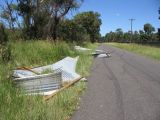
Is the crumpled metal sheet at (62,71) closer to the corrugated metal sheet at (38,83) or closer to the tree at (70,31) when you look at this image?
the corrugated metal sheet at (38,83)

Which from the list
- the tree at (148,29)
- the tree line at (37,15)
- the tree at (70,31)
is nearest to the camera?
the tree line at (37,15)

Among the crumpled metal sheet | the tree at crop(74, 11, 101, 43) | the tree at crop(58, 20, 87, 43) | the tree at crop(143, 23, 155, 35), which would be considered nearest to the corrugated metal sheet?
the crumpled metal sheet

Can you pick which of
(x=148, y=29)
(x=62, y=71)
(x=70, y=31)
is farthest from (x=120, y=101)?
(x=148, y=29)

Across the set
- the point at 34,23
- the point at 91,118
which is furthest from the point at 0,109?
the point at 34,23

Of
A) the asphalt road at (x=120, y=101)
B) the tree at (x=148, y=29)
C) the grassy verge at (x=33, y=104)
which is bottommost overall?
the tree at (x=148, y=29)

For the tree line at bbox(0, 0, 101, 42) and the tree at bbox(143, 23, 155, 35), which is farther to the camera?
the tree at bbox(143, 23, 155, 35)

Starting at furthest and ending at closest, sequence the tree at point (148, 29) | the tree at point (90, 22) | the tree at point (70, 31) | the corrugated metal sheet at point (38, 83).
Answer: the tree at point (148, 29)
the tree at point (90, 22)
the tree at point (70, 31)
the corrugated metal sheet at point (38, 83)

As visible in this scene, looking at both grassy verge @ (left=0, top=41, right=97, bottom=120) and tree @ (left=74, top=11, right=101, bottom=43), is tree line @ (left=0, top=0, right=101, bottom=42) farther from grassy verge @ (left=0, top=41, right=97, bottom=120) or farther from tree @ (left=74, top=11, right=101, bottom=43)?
tree @ (left=74, top=11, right=101, bottom=43)

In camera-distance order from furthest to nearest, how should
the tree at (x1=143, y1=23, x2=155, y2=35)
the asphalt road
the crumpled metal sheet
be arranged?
1. the tree at (x1=143, y1=23, x2=155, y2=35)
2. the crumpled metal sheet
3. the asphalt road

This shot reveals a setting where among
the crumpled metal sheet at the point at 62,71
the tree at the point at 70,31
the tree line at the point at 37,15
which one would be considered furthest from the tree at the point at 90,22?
the crumpled metal sheet at the point at 62,71

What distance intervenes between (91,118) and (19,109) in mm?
1510

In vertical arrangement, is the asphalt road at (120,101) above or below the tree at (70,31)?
below

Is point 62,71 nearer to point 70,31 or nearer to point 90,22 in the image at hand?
point 70,31

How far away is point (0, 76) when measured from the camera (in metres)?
9.62
